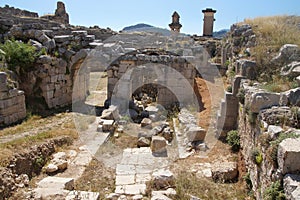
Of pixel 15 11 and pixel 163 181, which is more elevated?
pixel 15 11

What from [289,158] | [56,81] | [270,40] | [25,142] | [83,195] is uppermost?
[270,40]

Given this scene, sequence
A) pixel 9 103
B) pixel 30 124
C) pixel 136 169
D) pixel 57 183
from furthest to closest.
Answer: pixel 30 124, pixel 9 103, pixel 136 169, pixel 57 183

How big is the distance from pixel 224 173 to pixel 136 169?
2.23 m

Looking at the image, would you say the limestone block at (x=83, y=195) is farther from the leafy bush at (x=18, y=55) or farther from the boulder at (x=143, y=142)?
the leafy bush at (x=18, y=55)

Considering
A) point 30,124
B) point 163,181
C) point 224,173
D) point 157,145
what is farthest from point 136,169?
point 30,124

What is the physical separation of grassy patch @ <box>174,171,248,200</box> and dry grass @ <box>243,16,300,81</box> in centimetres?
345

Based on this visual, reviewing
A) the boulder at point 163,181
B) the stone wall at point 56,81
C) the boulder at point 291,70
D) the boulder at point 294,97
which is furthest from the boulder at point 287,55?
the stone wall at point 56,81

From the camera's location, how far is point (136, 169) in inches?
270

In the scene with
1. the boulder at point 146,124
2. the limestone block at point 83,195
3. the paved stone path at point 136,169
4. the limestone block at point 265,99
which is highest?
the limestone block at point 265,99

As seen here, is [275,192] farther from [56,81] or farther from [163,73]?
[56,81]

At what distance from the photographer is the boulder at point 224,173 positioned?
605cm

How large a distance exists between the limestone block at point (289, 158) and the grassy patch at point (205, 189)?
1.85 meters

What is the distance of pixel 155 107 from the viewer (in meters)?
11.5

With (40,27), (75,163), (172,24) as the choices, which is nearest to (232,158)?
(75,163)
